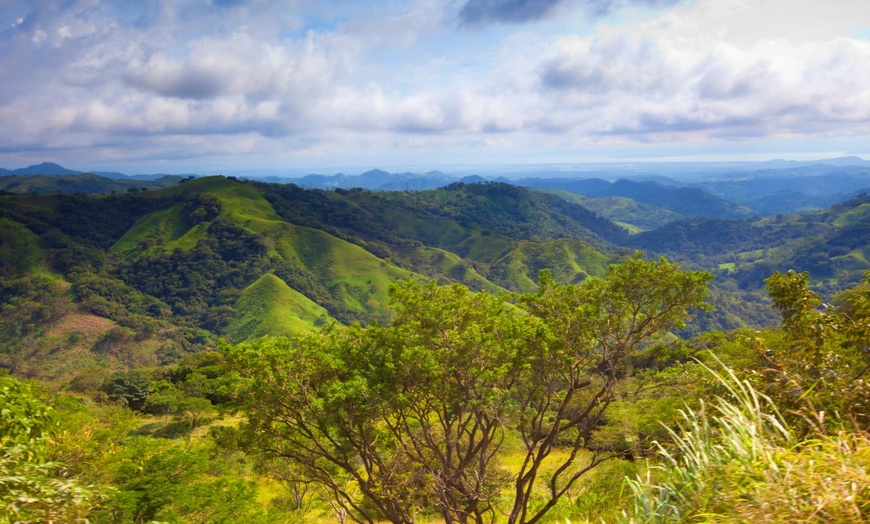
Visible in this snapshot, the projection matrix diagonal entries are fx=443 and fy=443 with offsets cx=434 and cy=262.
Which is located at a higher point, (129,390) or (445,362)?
(445,362)

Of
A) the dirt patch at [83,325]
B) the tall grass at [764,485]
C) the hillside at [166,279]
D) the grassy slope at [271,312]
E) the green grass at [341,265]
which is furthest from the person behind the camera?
the green grass at [341,265]

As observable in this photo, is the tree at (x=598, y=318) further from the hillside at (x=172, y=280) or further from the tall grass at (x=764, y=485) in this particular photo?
the hillside at (x=172, y=280)

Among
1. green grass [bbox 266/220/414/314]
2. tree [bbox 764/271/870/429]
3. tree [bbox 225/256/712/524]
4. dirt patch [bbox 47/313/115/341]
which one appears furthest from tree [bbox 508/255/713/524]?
dirt patch [bbox 47/313/115/341]

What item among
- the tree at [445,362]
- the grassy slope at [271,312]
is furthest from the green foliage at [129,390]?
the grassy slope at [271,312]

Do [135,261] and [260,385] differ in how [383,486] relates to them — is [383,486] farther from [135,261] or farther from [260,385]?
[135,261]

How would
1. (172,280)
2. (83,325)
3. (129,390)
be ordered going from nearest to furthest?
1. (129,390)
2. (83,325)
3. (172,280)

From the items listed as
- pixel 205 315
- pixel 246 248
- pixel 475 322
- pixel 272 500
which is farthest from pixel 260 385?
pixel 246 248

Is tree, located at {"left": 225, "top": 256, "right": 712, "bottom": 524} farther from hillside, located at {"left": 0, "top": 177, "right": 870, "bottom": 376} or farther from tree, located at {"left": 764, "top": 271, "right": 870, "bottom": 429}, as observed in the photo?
hillside, located at {"left": 0, "top": 177, "right": 870, "bottom": 376}

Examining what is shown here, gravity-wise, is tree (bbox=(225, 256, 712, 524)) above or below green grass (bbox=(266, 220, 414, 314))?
above

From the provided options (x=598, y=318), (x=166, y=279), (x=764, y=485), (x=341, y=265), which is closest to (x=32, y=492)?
(x=764, y=485)

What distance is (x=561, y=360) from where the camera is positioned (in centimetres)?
1330

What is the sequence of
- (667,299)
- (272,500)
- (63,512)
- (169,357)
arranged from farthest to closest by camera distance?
(169,357) < (272,500) < (667,299) < (63,512)

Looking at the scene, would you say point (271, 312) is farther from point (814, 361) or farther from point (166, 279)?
point (814, 361)

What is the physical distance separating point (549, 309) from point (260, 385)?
846cm
